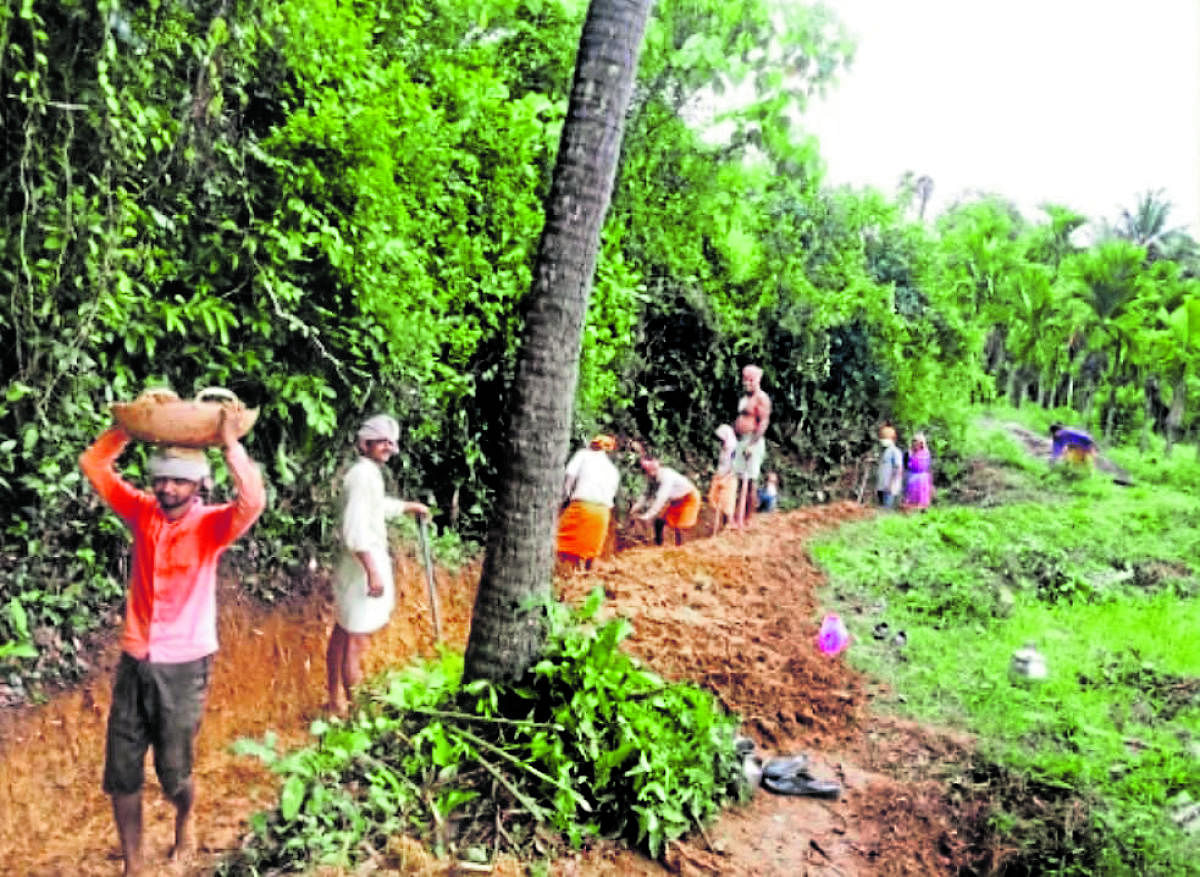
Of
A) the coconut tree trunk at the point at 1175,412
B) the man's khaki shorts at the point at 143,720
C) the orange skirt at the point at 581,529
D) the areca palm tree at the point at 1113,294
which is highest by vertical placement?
the areca palm tree at the point at 1113,294

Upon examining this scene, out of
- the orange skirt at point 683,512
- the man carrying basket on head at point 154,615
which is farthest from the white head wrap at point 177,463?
the orange skirt at point 683,512

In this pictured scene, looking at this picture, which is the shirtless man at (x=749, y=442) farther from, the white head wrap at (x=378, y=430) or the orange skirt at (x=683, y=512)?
the white head wrap at (x=378, y=430)

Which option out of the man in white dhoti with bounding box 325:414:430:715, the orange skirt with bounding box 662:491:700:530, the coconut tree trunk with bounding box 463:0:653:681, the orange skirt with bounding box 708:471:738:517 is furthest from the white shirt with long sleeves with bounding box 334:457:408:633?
the orange skirt with bounding box 708:471:738:517

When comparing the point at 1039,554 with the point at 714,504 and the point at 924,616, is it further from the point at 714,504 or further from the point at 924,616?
the point at 714,504

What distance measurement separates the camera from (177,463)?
2.60 meters

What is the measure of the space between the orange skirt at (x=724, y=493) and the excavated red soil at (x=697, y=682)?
0.16m

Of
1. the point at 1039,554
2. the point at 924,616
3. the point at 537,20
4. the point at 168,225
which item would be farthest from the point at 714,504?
the point at 168,225

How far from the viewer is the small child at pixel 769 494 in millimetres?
5230

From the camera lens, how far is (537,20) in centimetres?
500

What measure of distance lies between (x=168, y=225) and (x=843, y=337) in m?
3.77

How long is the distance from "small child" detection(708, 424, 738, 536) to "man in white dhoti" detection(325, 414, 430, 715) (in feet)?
7.04

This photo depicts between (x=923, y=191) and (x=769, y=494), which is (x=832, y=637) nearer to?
(x=769, y=494)

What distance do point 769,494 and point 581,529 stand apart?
1321mm

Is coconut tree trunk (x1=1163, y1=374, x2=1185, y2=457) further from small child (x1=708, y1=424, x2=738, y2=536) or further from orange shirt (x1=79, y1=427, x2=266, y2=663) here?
orange shirt (x1=79, y1=427, x2=266, y2=663)
